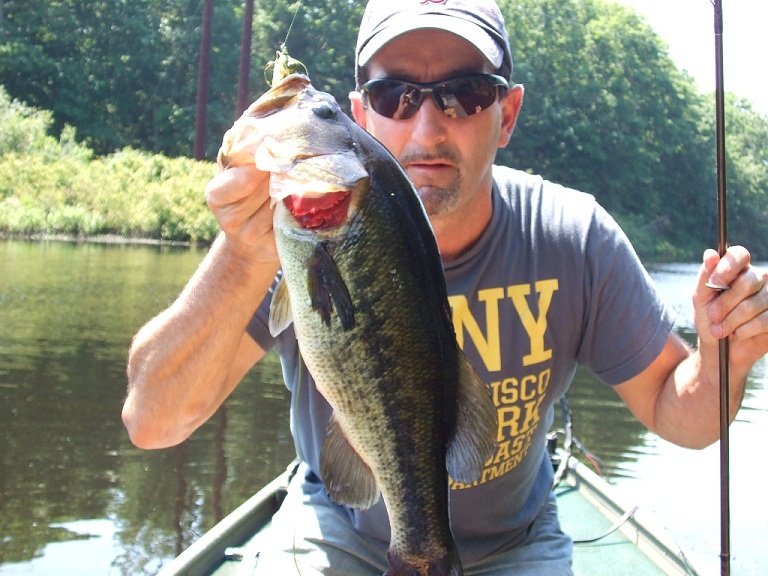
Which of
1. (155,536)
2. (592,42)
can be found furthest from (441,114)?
(592,42)

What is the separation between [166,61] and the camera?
40.4m

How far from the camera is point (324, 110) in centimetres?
176

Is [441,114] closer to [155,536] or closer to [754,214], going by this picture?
[155,536]

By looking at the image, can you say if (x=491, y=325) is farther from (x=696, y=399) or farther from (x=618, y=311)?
(x=696, y=399)

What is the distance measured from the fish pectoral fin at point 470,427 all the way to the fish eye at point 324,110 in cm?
57

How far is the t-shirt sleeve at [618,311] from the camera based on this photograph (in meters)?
2.75

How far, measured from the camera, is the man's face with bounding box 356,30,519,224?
2.58 m

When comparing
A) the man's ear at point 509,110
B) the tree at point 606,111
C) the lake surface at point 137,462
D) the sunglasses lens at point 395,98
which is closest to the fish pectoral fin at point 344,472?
the sunglasses lens at point 395,98

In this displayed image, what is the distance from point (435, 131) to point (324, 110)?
859 mm

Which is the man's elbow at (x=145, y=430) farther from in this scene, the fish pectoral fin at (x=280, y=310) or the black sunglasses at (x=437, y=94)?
the black sunglasses at (x=437, y=94)

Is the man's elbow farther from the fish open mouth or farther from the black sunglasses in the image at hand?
the black sunglasses

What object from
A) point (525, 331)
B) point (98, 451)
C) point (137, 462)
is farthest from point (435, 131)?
point (98, 451)

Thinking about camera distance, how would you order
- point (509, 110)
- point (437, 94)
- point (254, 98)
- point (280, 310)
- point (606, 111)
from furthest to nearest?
1. point (606, 111)
2. point (254, 98)
3. point (509, 110)
4. point (437, 94)
5. point (280, 310)

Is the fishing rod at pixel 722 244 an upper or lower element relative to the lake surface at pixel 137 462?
upper
